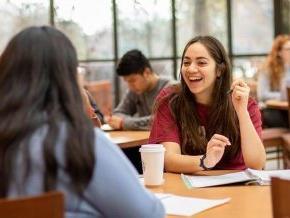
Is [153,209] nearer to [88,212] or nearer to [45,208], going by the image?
[88,212]

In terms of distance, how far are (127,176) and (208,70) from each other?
4.25ft

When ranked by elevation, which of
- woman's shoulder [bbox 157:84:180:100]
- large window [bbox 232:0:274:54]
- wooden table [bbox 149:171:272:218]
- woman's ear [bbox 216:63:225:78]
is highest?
large window [bbox 232:0:274:54]

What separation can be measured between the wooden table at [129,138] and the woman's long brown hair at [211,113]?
63cm

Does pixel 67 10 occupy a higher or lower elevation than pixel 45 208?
higher

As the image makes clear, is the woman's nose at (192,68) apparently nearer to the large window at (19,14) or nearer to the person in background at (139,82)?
the person in background at (139,82)

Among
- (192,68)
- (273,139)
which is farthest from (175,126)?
(273,139)

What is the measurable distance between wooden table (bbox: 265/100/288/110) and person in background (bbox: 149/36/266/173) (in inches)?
97.1

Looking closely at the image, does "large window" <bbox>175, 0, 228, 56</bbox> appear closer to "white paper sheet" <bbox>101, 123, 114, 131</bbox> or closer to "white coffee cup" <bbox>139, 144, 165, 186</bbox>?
"white paper sheet" <bbox>101, 123, 114, 131</bbox>

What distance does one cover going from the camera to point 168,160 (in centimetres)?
236

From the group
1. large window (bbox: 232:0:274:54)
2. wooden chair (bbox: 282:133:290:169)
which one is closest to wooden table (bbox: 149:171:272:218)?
wooden chair (bbox: 282:133:290:169)

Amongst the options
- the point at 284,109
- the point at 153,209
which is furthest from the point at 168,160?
the point at 284,109

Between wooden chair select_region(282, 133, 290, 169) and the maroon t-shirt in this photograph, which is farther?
wooden chair select_region(282, 133, 290, 169)

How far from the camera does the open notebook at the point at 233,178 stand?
2.08m

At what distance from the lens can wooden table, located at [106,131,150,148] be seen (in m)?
3.20
